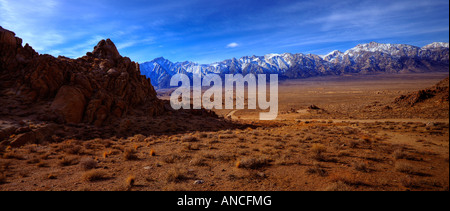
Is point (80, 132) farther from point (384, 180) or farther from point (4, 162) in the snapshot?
point (384, 180)

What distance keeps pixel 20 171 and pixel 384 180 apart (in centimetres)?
1333

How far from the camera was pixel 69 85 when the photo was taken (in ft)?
56.9

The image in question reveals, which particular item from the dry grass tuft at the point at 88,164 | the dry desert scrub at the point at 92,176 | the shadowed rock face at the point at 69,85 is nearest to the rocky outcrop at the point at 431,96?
the dry desert scrub at the point at 92,176

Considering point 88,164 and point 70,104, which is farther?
point 70,104

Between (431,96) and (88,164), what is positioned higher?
(431,96)

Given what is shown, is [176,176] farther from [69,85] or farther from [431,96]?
[431,96]

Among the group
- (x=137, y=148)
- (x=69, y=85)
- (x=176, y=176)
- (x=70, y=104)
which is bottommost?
(x=137, y=148)

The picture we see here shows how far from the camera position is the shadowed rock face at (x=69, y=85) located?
16391 millimetres

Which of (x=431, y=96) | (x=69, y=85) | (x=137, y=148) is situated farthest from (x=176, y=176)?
(x=431, y=96)

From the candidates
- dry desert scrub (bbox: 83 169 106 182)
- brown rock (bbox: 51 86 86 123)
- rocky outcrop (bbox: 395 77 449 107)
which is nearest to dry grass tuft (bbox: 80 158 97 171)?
dry desert scrub (bbox: 83 169 106 182)

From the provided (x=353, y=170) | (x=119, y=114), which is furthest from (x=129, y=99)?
(x=353, y=170)

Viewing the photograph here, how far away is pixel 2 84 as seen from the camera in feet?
54.7

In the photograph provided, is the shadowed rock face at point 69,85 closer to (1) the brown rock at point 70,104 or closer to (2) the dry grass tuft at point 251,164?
(1) the brown rock at point 70,104

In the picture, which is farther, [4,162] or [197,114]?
[197,114]
